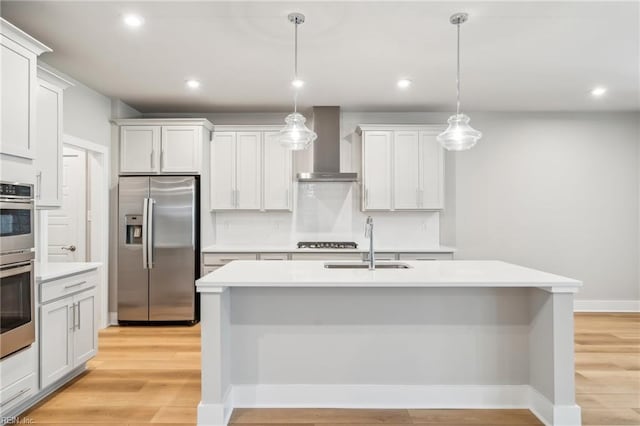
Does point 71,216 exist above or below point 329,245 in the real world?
above

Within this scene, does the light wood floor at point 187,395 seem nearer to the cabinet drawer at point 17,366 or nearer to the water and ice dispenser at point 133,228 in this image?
the cabinet drawer at point 17,366

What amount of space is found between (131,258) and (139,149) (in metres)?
1.29

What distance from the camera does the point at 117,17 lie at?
2816mm

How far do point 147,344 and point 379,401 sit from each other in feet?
8.35

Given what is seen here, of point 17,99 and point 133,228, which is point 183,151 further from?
point 17,99

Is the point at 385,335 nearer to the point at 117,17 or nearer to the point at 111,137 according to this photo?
the point at 117,17

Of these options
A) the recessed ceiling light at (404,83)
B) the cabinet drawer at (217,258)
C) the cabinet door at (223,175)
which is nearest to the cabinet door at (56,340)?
the cabinet drawer at (217,258)

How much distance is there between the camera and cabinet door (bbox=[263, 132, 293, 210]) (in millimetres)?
4984

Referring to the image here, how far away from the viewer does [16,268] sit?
2416mm

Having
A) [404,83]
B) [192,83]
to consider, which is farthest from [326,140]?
[192,83]

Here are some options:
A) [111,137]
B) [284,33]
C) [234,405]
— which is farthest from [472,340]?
[111,137]

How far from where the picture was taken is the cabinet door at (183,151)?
475 cm

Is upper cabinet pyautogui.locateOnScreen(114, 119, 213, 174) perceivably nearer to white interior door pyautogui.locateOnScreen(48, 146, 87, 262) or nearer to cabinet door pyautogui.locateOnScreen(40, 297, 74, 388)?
white interior door pyautogui.locateOnScreen(48, 146, 87, 262)

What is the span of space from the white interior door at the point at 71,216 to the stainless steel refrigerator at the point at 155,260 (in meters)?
0.39
